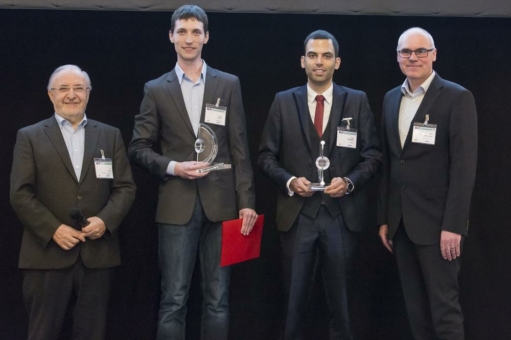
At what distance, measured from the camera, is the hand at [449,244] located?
11.5 feet

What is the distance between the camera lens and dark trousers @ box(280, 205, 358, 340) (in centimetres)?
370

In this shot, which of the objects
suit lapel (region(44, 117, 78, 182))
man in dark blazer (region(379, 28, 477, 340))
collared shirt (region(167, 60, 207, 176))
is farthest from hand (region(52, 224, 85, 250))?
man in dark blazer (region(379, 28, 477, 340))

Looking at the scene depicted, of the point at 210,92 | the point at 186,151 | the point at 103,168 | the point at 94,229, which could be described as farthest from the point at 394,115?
the point at 94,229

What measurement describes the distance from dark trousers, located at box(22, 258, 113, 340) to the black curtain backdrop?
0.97 meters

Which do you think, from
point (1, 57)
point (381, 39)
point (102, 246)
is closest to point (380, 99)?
point (381, 39)

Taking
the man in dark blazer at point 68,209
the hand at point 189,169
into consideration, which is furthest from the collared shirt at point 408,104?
the man in dark blazer at point 68,209

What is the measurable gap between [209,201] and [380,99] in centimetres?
151

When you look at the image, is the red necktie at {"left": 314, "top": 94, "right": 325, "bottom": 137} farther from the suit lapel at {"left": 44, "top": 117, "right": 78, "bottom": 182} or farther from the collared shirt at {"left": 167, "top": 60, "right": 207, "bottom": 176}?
the suit lapel at {"left": 44, "top": 117, "right": 78, "bottom": 182}

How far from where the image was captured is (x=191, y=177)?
3553 mm

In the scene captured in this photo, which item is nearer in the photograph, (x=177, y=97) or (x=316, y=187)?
(x=316, y=187)

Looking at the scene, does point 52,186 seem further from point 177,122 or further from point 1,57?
point 1,57

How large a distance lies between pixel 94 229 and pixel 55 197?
0.27m

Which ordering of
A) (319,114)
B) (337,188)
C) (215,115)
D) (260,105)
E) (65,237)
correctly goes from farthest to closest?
(260,105), (319,114), (215,115), (337,188), (65,237)

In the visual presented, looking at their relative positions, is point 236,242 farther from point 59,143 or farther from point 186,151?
point 59,143
